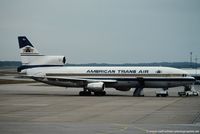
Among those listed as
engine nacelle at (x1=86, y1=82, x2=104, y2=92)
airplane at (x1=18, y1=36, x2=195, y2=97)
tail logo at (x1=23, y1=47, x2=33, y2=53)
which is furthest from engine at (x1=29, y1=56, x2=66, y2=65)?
engine nacelle at (x1=86, y1=82, x2=104, y2=92)

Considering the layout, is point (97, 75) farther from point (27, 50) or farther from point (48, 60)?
point (27, 50)

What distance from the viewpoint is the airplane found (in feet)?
182

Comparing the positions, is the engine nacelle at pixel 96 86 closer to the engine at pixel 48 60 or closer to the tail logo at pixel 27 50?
the engine at pixel 48 60

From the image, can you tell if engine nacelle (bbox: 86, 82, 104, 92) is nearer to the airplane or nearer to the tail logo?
the airplane

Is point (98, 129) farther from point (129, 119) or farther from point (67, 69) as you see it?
point (67, 69)

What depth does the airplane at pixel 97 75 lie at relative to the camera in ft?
182

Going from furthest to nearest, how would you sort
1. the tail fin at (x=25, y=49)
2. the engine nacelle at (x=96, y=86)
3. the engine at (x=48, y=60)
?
the tail fin at (x=25, y=49), the engine at (x=48, y=60), the engine nacelle at (x=96, y=86)

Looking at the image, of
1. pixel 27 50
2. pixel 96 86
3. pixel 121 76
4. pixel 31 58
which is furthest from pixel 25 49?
pixel 121 76

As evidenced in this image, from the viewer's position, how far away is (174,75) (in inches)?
2180

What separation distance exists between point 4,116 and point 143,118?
9.24m

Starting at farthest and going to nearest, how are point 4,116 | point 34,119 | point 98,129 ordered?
point 4,116, point 34,119, point 98,129

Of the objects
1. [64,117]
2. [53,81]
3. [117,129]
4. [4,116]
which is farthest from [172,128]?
[53,81]

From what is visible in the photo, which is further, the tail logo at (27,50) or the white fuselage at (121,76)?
the tail logo at (27,50)

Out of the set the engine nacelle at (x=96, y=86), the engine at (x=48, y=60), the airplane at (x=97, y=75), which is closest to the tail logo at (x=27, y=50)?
the airplane at (x=97, y=75)
